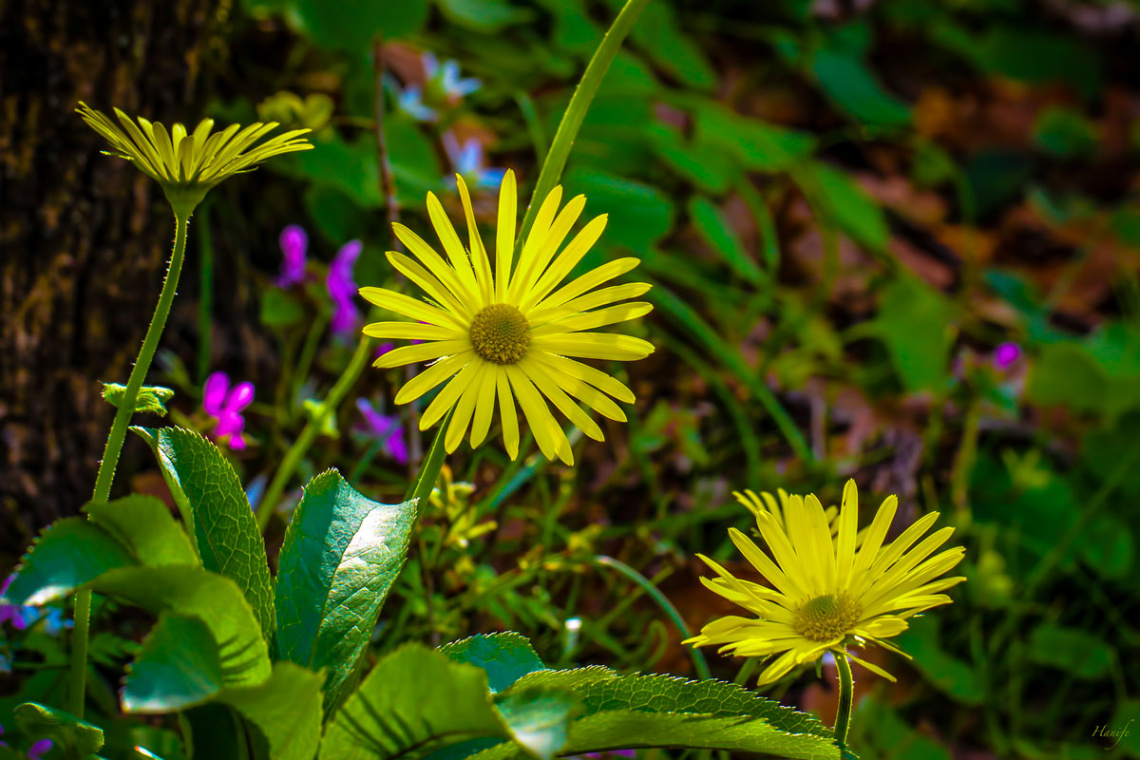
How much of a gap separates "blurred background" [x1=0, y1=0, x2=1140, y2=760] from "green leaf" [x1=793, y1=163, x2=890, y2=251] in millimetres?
11

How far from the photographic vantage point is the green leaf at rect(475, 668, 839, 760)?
21.4 inches

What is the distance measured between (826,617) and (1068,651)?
1127 millimetres

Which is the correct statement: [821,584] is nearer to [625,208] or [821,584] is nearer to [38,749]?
[38,749]

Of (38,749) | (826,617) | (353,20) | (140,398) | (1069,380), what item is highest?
(353,20)

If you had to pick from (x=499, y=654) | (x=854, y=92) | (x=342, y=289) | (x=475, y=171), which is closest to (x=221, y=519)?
Result: (x=499, y=654)

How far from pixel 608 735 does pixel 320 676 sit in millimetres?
181

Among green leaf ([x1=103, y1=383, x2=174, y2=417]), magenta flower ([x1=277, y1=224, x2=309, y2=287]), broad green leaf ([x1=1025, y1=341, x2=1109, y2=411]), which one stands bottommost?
green leaf ([x1=103, y1=383, x2=174, y2=417])

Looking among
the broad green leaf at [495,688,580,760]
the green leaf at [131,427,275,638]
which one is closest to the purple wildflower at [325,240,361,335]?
the green leaf at [131,427,275,638]

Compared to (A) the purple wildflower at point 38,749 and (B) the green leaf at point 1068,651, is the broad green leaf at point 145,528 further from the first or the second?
(B) the green leaf at point 1068,651

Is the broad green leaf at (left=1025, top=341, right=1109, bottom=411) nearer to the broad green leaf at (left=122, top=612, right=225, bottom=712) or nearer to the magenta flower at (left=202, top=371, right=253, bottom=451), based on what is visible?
the magenta flower at (left=202, top=371, right=253, bottom=451)

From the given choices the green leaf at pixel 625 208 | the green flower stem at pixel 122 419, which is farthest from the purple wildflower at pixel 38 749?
the green leaf at pixel 625 208

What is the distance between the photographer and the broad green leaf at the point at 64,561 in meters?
0.46

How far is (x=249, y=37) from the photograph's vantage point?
1.60m

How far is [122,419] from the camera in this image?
0.56 metres
